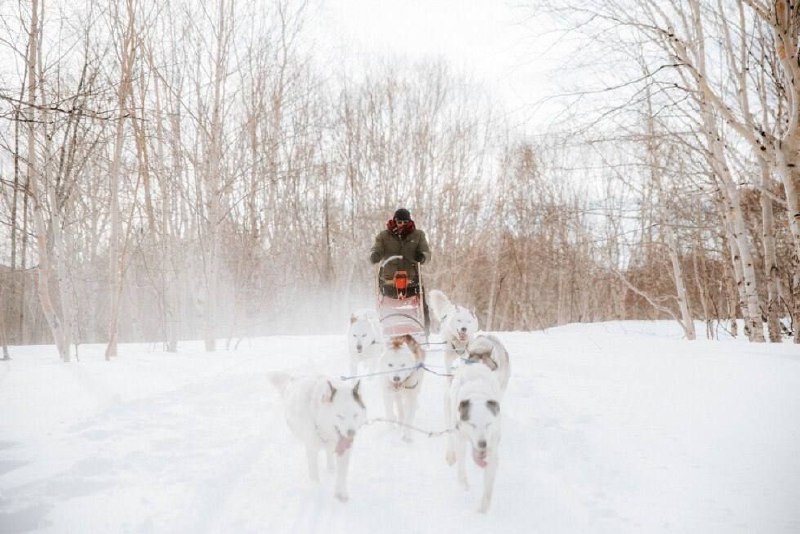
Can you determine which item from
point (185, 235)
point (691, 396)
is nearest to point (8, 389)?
point (691, 396)

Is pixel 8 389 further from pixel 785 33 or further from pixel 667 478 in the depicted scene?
pixel 785 33

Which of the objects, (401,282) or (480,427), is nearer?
(480,427)

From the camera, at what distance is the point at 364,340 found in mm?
5211

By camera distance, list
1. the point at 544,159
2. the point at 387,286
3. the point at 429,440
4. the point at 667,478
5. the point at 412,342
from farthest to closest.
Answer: the point at 544,159 → the point at 387,286 → the point at 412,342 → the point at 429,440 → the point at 667,478

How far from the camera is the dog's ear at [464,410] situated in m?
2.67

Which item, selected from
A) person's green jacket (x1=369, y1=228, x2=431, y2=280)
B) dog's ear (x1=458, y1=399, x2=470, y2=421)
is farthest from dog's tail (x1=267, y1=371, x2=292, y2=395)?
person's green jacket (x1=369, y1=228, x2=431, y2=280)

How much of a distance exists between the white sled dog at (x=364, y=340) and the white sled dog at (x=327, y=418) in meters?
1.97

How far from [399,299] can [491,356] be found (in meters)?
2.59

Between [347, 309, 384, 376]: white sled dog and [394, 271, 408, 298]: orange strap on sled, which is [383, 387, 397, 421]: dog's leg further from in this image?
[394, 271, 408, 298]: orange strap on sled

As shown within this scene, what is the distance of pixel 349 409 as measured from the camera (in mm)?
2816

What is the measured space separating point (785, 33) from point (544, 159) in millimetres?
14460

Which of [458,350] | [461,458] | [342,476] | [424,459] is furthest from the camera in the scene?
[458,350]

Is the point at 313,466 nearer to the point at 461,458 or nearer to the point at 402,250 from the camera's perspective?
the point at 461,458

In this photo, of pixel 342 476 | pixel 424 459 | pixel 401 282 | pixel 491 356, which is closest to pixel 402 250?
pixel 401 282
